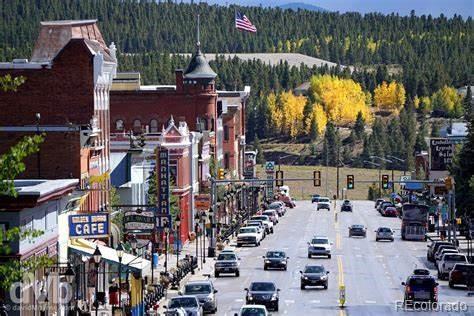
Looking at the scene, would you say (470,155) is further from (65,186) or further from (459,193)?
(65,186)

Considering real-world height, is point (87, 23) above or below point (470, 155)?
above

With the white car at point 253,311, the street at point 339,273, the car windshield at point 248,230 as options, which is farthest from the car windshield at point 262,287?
the car windshield at point 248,230

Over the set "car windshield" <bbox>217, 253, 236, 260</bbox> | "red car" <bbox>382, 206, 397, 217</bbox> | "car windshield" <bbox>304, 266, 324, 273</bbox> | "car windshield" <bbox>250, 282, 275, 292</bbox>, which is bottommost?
"red car" <bbox>382, 206, 397, 217</bbox>

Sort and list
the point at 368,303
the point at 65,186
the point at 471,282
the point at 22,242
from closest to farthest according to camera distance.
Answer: the point at 22,242
the point at 65,186
the point at 368,303
the point at 471,282

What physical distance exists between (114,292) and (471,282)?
64.7 feet

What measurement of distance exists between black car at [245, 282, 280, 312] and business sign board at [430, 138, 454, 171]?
308 ft

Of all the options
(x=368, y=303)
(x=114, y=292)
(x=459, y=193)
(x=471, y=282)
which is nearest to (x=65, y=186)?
(x=114, y=292)

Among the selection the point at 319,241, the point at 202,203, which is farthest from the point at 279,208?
the point at 319,241

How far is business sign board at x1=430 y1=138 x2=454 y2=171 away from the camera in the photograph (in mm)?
161988

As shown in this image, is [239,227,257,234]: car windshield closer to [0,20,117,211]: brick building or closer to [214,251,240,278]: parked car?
[214,251,240,278]: parked car

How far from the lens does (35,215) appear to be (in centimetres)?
5459

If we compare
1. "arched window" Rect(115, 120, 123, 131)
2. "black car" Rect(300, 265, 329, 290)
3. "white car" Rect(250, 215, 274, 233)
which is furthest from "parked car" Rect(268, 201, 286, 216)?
"black car" Rect(300, 265, 329, 290)

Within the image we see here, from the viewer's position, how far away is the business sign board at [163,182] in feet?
306

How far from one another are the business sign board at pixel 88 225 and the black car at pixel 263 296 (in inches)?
247
